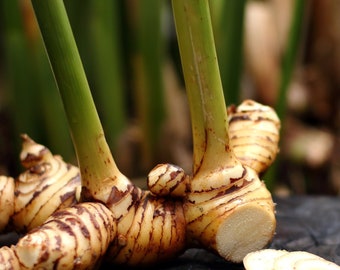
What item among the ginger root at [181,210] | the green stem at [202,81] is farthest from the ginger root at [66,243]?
the green stem at [202,81]

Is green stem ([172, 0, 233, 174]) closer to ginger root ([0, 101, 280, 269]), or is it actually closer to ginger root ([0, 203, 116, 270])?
ginger root ([0, 101, 280, 269])

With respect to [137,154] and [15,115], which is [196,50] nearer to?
[15,115]

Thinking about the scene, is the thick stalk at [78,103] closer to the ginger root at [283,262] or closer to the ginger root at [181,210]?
the ginger root at [181,210]

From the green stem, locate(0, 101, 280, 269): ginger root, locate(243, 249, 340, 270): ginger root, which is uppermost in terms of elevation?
the green stem

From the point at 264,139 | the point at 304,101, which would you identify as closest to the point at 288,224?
the point at 264,139

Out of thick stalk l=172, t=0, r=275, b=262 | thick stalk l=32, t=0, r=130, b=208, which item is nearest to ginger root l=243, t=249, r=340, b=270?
thick stalk l=172, t=0, r=275, b=262

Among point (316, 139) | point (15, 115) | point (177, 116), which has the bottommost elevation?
point (316, 139)
